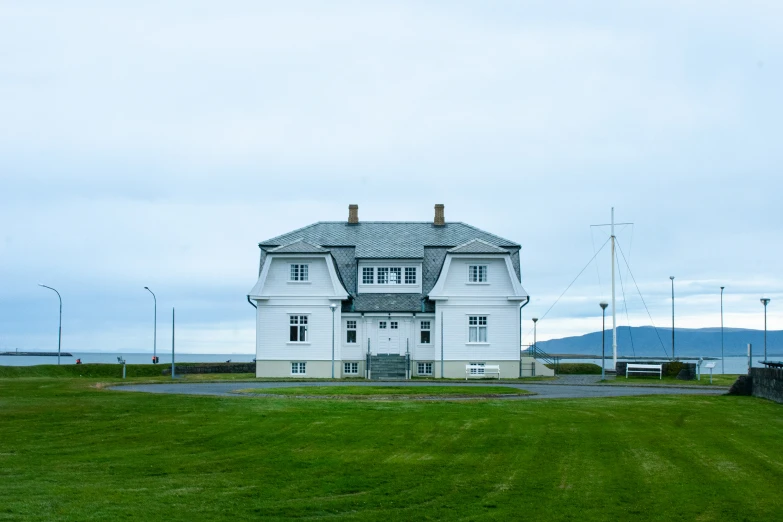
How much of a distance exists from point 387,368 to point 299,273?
22.8 feet

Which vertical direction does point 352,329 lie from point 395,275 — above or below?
below

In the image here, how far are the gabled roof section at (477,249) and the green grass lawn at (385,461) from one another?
80.9ft

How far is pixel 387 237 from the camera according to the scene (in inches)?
2053

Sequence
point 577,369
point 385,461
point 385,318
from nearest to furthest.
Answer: point 385,461
point 385,318
point 577,369

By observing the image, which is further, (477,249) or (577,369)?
(577,369)

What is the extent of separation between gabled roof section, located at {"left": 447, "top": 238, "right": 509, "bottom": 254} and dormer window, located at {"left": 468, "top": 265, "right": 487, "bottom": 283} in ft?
3.24

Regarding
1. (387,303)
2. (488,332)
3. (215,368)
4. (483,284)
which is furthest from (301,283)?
(215,368)

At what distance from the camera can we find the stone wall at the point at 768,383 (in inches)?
979

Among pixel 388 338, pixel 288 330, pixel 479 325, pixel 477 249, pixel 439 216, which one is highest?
pixel 439 216

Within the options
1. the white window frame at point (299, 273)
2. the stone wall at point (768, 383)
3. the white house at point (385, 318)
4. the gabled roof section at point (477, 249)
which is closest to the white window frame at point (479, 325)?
the white house at point (385, 318)

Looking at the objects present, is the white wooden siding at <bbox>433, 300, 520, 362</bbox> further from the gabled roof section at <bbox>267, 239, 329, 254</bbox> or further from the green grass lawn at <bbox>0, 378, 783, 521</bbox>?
the green grass lawn at <bbox>0, 378, 783, 521</bbox>

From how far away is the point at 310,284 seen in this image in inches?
1901

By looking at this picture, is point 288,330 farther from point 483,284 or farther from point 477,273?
point 483,284

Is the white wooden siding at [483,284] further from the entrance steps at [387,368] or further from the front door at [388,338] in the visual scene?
the entrance steps at [387,368]
